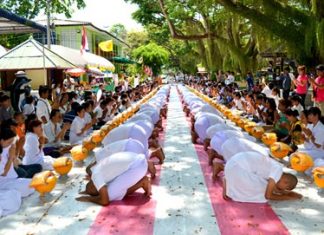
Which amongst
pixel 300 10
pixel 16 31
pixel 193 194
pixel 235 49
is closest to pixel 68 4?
pixel 16 31

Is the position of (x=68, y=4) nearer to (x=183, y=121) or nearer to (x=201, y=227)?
(x=183, y=121)

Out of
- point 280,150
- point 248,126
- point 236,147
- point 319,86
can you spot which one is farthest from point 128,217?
point 319,86

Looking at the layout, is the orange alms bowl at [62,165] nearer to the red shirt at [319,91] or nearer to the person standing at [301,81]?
the red shirt at [319,91]

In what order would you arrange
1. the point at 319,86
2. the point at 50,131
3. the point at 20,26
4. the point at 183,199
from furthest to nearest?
the point at 20,26, the point at 319,86, the point at 50,131, the point at 183,199

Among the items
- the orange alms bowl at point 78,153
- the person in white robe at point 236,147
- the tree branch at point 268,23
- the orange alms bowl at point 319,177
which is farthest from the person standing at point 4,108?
the tree branch at point 268,23

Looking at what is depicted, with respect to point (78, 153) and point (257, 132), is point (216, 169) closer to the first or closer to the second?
point (78, 153)

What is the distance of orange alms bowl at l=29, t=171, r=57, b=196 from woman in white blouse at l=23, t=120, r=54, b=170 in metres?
1.21

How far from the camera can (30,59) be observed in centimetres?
1302

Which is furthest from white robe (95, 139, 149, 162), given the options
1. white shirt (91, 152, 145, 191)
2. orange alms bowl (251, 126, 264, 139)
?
orange alms bowl (251, 126, 264, 139)

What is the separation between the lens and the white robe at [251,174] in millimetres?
5313

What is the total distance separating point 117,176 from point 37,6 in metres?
13.5

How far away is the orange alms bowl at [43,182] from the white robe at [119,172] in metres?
0.71

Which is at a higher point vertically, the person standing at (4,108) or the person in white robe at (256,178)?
the person standing at (4,108)

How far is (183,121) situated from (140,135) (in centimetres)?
745
